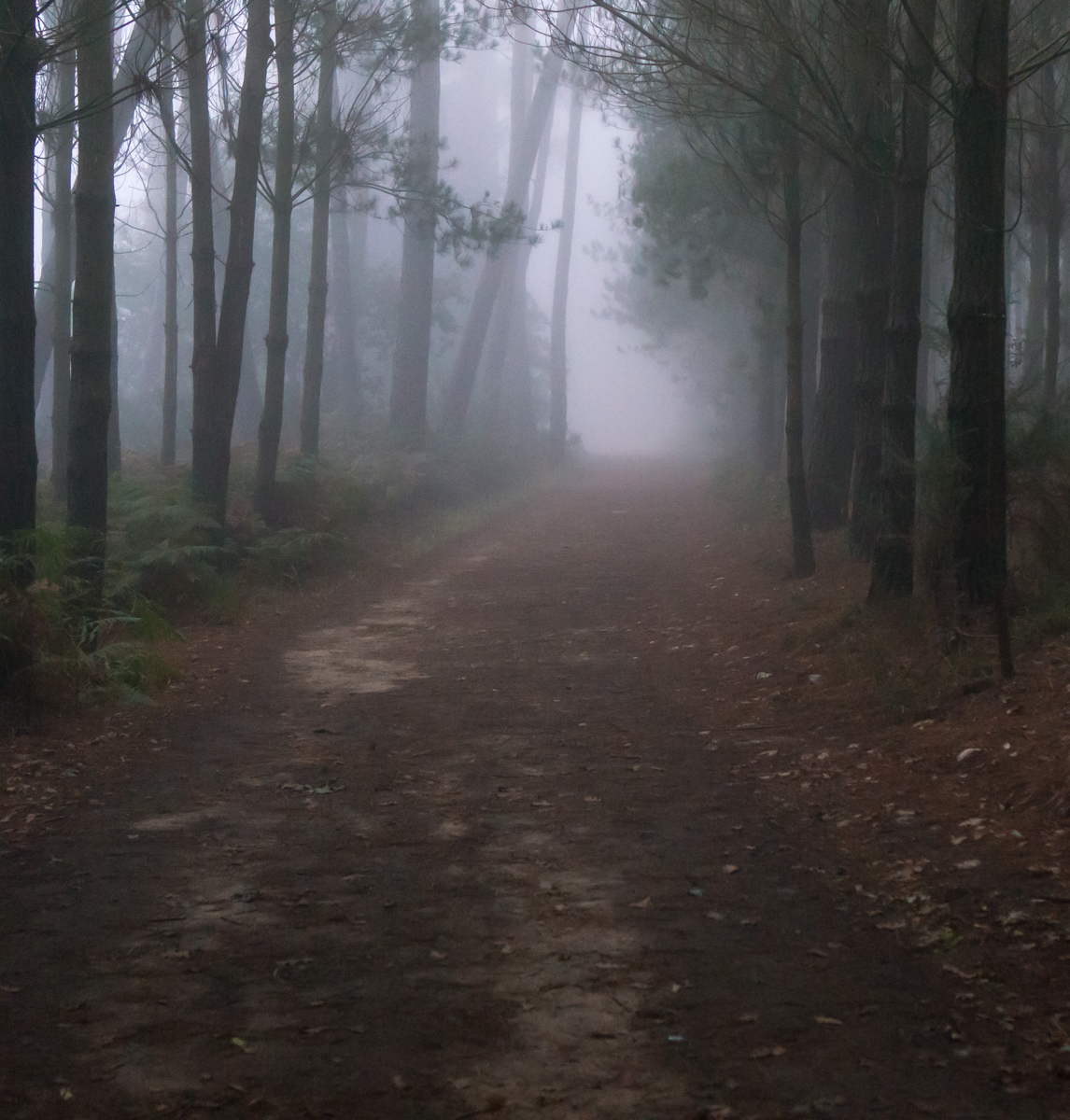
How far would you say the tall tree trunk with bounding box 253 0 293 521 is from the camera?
15.1 m

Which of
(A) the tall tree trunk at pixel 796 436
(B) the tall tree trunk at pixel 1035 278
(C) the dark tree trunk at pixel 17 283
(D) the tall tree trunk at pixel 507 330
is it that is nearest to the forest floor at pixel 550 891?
(C) the dark tree trunk at pixel 17 283

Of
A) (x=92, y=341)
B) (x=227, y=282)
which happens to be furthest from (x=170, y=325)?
(x=92, y=341)

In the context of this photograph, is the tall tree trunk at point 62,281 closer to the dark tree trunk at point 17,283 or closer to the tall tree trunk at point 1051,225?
the dark tree trunk at point 17,283

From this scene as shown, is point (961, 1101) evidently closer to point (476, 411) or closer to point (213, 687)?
point (213, 687)

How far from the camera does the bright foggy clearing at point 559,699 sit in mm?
3467

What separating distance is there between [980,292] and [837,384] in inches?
252

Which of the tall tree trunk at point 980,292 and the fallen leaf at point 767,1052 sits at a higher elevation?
the tall tree trunk at point 980,292

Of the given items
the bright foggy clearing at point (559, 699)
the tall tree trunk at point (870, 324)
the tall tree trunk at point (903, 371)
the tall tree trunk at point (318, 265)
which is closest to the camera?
the bright foggy clearing at point (559, 699)

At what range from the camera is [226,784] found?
6.23 metres

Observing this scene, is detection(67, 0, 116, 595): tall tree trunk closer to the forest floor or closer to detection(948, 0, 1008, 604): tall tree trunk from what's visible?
the forest floor

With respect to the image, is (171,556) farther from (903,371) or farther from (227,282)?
(903,371)

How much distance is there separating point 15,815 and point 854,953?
4.15 m

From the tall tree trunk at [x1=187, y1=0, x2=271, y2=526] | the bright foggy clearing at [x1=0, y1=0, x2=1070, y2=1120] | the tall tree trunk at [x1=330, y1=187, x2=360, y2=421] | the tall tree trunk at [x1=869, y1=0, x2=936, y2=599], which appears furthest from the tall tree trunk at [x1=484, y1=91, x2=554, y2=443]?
the tall tree trunk at [x1=869, y1=0, x2=936, y2=599]

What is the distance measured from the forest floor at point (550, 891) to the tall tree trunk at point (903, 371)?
53 centimetres
